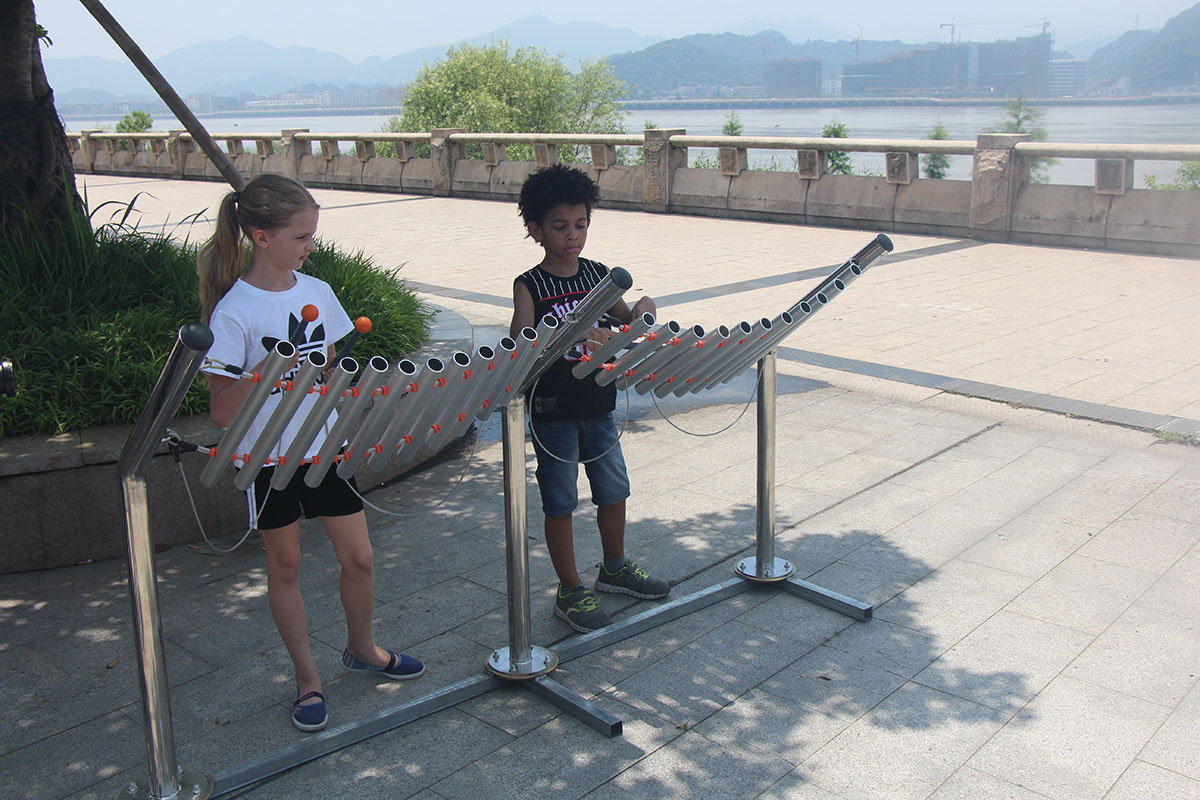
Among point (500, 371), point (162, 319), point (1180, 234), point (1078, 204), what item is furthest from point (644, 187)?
point (500, 371)

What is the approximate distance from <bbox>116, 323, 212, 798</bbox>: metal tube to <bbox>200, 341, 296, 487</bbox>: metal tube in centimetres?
13

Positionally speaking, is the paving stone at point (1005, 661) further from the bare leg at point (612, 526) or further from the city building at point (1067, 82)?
the city building at point (1067, 82)

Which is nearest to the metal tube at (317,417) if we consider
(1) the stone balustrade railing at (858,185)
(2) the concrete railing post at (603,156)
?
(1) the stone balustrade railing at (858,185)

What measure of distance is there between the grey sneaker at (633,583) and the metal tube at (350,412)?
64.1 inches

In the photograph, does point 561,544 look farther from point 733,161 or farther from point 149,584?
point 733,161

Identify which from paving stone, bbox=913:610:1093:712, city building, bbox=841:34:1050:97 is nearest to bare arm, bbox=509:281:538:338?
paving stone, bbox=913:610:1093:712

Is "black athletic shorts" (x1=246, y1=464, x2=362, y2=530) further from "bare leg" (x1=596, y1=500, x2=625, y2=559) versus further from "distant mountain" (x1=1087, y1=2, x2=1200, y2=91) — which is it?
"distant mountain" (x1=1087, y1=2, x2=1200, y2=91)

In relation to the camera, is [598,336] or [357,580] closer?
[598,336]

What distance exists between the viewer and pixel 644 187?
677 inches

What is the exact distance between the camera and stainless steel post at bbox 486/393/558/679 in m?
3.14

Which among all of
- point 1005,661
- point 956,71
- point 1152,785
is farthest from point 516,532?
point 956,71

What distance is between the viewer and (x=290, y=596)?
3088 millimetres

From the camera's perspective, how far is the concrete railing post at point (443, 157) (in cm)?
2061

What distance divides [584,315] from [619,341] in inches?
6.3
